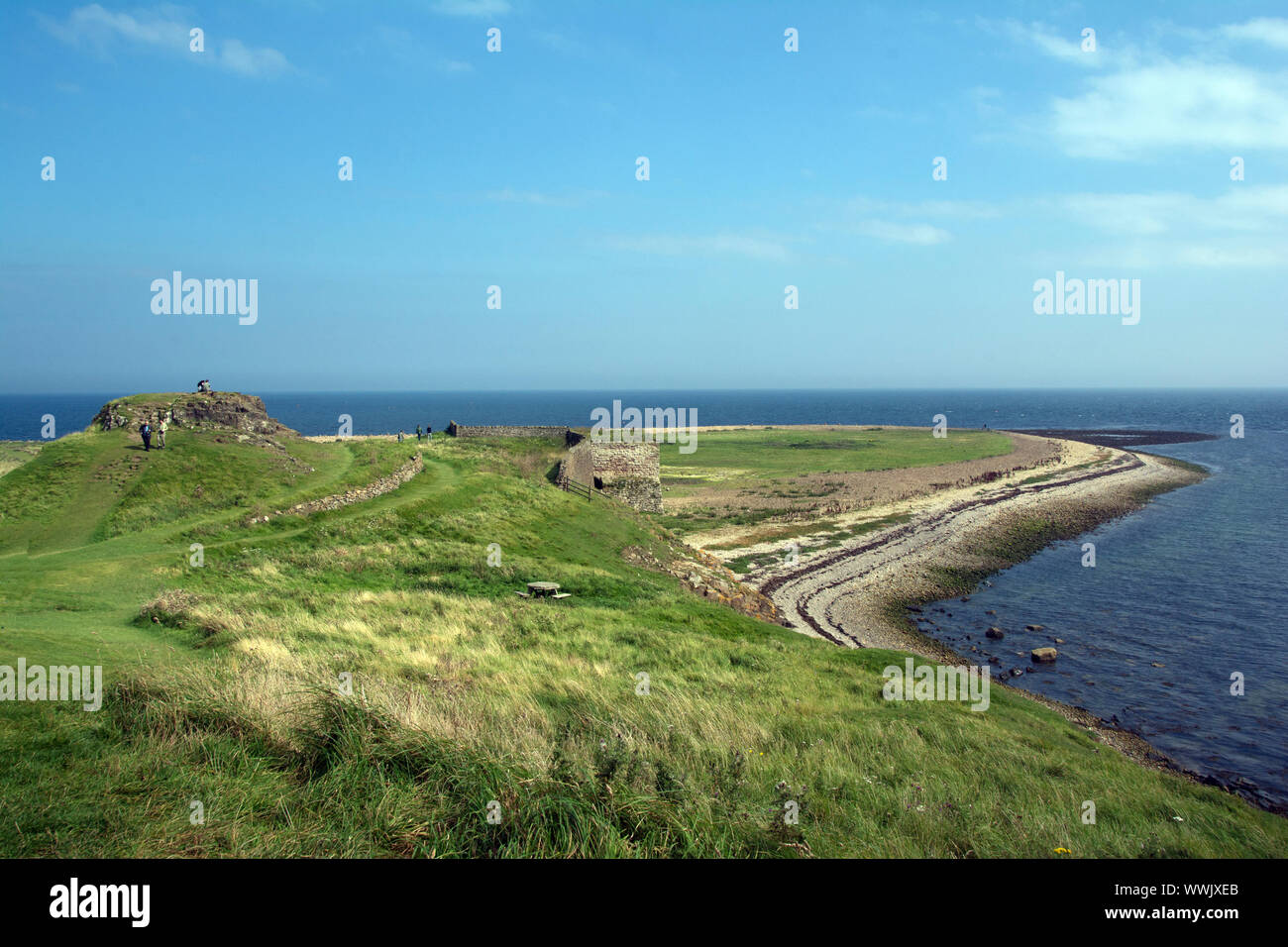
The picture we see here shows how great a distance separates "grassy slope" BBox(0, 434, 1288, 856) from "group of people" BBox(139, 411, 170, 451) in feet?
12.9

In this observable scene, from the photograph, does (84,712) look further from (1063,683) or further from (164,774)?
(1063,683)

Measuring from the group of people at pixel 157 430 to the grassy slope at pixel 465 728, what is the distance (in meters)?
3.93

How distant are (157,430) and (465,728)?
2856 cm

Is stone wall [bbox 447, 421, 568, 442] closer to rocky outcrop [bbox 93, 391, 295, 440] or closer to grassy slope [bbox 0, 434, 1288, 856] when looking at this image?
rocky outcrop [bbox 93, 391, 295, 440]

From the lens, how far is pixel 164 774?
21.2 feet

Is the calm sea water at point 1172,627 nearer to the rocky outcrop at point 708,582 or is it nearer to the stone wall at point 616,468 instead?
the rocky outcrop at point 708,582

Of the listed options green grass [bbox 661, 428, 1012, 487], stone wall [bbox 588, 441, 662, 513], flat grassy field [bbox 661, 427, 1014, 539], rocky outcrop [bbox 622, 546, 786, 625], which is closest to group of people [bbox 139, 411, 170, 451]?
stone wall [bbox 588, 441, 662, 513]

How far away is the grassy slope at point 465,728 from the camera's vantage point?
6090 mm

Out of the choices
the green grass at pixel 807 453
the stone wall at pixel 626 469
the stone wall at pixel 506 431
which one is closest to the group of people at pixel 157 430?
the stone wall at pixel 626 469

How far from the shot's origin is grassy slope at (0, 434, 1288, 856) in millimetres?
6090

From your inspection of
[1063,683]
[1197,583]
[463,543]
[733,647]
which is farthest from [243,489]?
[1197,583]

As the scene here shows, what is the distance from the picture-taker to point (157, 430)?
2938 cm

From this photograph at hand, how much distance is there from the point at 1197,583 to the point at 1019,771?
106ft

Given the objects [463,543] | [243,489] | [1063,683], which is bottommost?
[1063,683]
